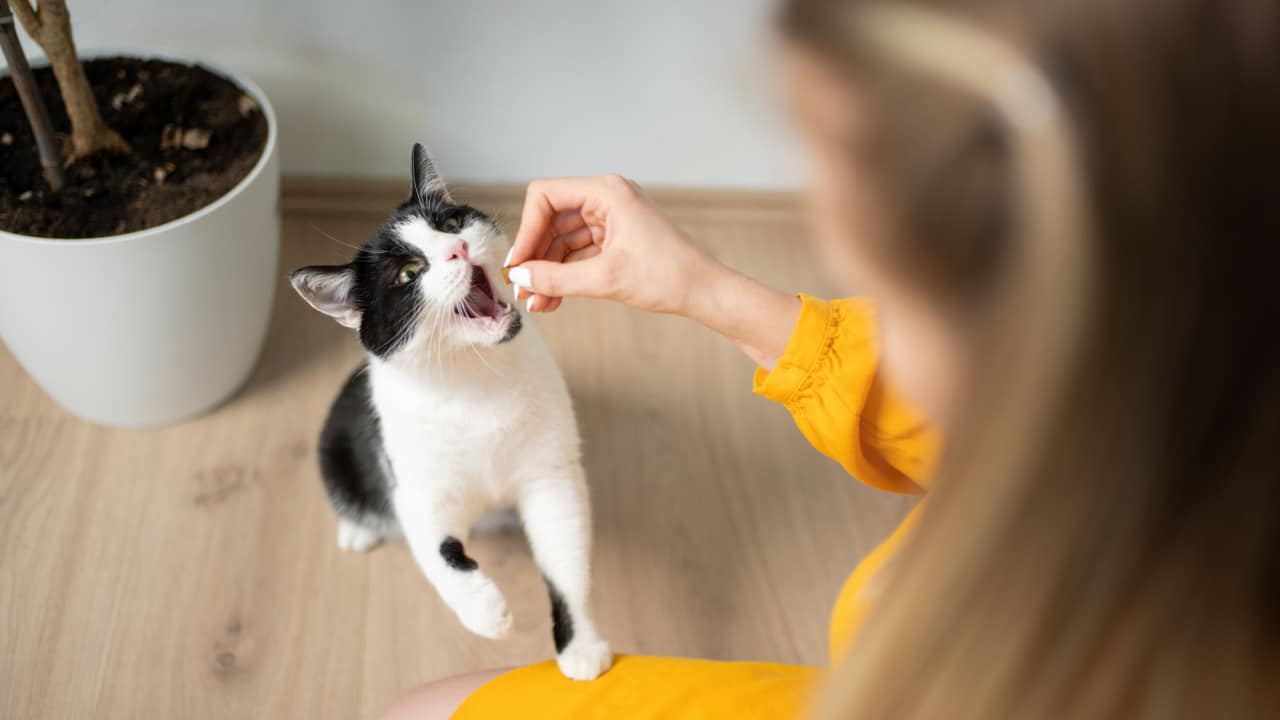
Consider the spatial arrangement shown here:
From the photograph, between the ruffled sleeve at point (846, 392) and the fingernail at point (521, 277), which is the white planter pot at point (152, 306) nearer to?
the fingernail at point (521, 277)

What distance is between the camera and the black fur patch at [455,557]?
113 centimetres

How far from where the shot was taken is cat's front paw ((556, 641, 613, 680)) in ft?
3.48

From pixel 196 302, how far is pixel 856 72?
1.23 m

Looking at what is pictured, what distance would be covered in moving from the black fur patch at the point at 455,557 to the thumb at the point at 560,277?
1.21ft

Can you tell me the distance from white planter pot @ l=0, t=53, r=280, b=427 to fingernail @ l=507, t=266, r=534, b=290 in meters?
0.60

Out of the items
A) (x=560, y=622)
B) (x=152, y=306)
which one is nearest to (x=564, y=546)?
(x=560, y=622)

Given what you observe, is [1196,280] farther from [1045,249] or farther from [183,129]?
[183,129]

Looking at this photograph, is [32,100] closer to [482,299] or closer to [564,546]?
[482,299]

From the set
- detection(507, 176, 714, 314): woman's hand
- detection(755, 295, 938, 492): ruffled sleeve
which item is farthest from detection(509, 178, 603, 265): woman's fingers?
detection(755, 295, 938, 492): ruffled sleeve

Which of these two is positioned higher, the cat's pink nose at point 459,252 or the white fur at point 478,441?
the cat's pink nose at point 459,252

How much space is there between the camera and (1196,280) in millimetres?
379

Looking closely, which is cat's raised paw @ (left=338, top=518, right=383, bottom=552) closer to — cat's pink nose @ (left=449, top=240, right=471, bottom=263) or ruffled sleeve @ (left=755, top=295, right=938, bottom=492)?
cat's pink nose @ (left=449, top=240, right=471, bottom=263)

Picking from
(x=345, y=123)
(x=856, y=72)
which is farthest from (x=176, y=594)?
(x=856, y=72)

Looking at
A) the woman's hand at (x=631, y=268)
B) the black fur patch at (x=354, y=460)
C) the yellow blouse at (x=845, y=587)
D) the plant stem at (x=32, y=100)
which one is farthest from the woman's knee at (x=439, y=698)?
the plant stem at (x=32, y=100)
